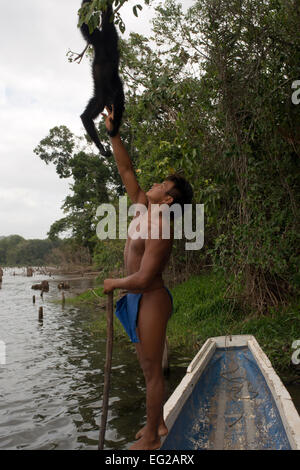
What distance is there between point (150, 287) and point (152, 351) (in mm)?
402

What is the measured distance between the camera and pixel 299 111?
21.9 ft

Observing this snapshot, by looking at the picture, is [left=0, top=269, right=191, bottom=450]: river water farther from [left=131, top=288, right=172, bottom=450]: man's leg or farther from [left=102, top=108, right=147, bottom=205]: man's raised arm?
[left=102, top=108, right=147, bottom=205]: man's raised arm

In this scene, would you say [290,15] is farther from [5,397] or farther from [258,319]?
[5,397]

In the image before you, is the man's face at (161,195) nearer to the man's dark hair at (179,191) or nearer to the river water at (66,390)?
the man's dark hair at (179,191)

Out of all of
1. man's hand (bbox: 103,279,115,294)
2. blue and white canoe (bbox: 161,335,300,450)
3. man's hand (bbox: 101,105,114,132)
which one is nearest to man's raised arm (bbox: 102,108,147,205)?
man's hand (bbox: 101,105,114,132)

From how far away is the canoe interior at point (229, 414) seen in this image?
11.4 feet

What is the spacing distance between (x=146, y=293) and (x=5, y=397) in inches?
223

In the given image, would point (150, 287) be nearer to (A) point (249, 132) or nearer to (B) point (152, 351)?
(B) point (152, 351)

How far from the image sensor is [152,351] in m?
2.70

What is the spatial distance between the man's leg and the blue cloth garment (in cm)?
3

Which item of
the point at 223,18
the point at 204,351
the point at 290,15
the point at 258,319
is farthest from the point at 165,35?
the point at 204,351

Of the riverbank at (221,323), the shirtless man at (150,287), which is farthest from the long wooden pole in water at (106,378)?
the riverbank at (221,323)

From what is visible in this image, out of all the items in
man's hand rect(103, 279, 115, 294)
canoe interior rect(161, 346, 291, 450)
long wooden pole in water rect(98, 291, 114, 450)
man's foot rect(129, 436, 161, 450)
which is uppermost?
man's hand rect(103, 279, 115, 294)

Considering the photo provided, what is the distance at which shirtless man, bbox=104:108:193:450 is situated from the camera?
105 inches
